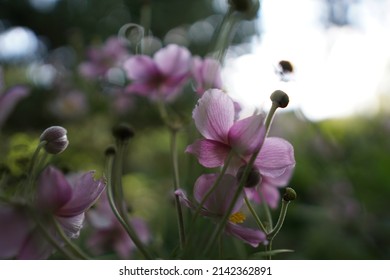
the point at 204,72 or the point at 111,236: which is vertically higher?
the point at 204,72

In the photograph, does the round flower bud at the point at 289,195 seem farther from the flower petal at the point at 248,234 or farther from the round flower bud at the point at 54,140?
the round flower bud at the point at 54,140

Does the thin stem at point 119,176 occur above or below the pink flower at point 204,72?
below

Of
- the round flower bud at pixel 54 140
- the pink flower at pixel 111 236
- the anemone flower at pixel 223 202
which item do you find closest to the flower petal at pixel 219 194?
the anemone flower at pixel 223 202

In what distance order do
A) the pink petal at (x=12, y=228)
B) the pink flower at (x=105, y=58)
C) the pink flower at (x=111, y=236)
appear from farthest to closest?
the pink flower at (x=105, y=58)
the pink flower at (x=111, y=236)
the pink petal at (x=12, y=228)

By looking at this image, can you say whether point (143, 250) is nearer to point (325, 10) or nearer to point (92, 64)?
point (92, 64)

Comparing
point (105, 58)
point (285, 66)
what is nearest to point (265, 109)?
point (285, 66)

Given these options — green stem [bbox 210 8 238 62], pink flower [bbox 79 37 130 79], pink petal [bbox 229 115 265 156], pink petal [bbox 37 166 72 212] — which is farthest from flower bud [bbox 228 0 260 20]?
pink flower [bbox 79 37 130 79]

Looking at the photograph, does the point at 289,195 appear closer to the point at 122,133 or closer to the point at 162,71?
the point at 122,133
